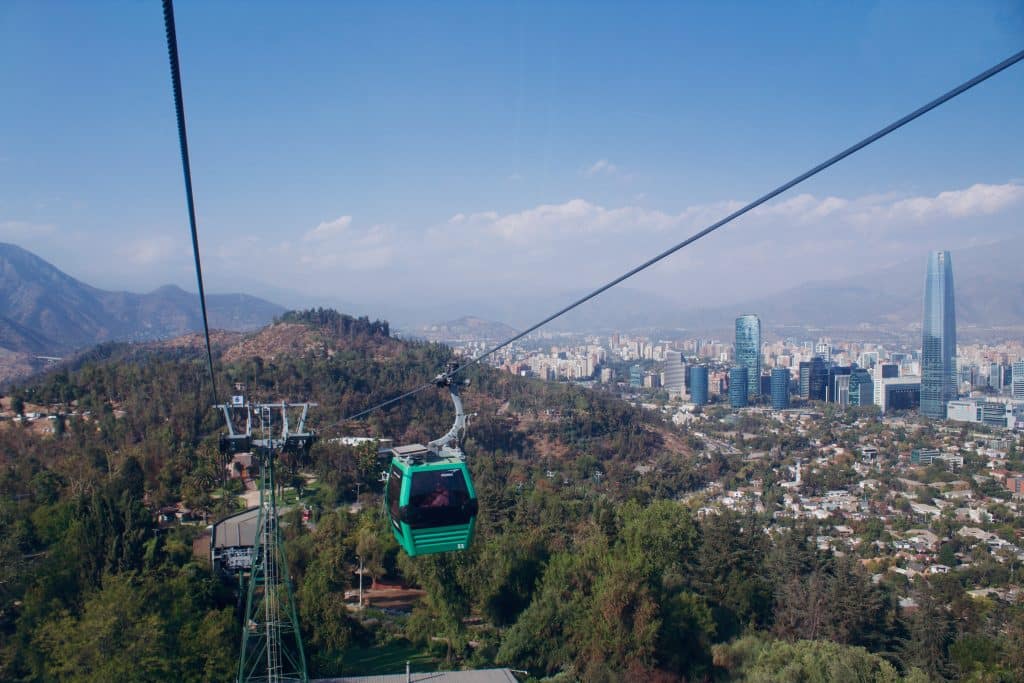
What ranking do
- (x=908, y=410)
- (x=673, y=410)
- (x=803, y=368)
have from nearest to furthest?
(x=908, y=410), (x=673, y=410), (x=803, y=368)

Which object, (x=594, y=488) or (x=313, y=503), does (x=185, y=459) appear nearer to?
(x=313, y=503)

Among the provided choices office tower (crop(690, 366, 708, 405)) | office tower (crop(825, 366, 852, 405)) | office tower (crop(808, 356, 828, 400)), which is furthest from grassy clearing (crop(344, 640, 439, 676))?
office tower (crop(808, 356, 828, 400))

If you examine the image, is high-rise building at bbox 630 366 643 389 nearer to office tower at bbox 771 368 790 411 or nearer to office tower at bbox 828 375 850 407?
office tower at bbox 771 368 790 411

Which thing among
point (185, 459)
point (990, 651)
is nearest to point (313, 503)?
point (185, 459)

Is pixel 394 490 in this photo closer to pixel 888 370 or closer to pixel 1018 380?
pixel 1018 380

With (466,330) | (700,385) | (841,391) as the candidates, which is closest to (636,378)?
(700,385)

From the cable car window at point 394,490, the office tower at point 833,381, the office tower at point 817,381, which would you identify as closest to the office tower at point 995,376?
the office tower at point 833,381
